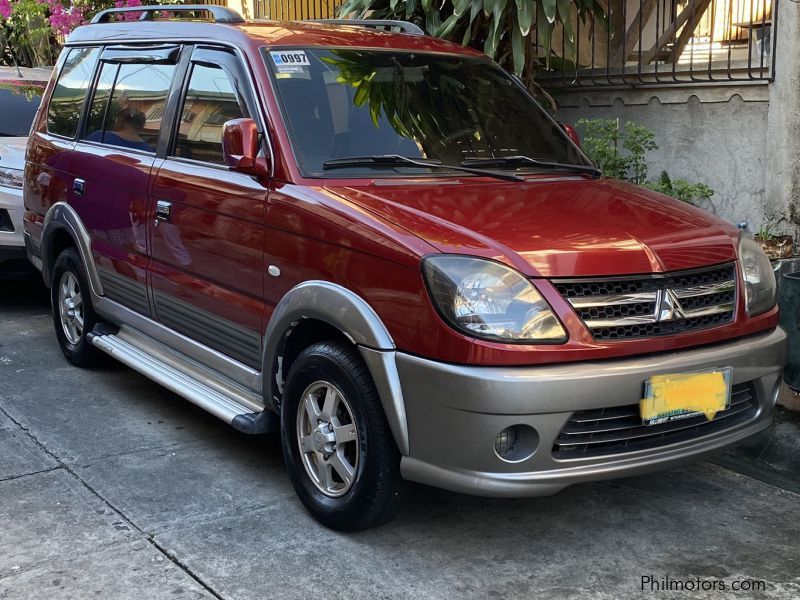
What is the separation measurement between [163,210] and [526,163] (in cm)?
173

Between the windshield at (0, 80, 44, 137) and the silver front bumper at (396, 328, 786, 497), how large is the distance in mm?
5781

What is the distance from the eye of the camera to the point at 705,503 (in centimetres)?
423

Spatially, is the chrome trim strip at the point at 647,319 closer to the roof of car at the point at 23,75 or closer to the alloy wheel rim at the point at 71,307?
the alloy wheel rim at the point at 71,307

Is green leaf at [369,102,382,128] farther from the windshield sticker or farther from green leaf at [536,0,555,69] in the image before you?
green leaf at [536,0,555,69]

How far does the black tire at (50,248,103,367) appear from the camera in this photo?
5785 millimetres

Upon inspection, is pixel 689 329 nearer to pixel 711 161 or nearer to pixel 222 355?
pixel 222 355

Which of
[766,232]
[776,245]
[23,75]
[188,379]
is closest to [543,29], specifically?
[766,232]

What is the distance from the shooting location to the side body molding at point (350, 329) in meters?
3.42

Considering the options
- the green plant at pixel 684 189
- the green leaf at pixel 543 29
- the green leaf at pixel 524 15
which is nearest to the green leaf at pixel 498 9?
the green leaf at pixel 524 15

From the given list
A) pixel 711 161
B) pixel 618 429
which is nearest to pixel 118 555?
pixel 618 429

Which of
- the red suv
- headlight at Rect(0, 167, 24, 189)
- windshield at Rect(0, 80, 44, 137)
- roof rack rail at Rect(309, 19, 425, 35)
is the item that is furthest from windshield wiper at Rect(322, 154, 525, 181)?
windshield at Rect(0, 80, 44, 137)

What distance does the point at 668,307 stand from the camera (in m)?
3.49

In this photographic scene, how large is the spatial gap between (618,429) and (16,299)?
6.15 m

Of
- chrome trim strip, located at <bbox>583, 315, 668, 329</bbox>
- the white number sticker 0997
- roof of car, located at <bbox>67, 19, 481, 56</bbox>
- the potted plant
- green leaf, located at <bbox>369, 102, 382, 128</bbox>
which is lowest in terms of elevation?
the potted plant
